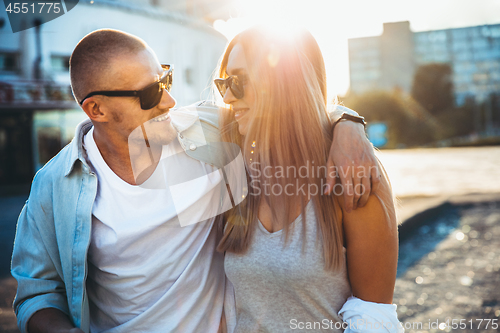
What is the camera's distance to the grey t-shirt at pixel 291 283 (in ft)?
6.79

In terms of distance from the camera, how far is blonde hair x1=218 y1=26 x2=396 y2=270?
2248 millimetres

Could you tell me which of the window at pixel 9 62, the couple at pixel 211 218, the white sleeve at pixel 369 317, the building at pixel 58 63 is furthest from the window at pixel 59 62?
the white sleeve at pixel 369 317

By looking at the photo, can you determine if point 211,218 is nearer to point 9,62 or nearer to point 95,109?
point 95,109

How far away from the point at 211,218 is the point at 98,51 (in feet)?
4.18

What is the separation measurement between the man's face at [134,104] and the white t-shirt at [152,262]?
0.34m

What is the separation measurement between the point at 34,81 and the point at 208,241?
18.1 meters

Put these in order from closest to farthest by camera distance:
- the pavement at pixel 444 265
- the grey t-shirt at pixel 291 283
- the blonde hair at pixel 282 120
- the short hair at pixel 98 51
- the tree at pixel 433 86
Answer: the grey t-shirt at pixel 291 283
the blonde hair at pixel 282 120
the short hair at pixel 98 51
the pavement at pixel 444 265
the tree at pixel 433 86

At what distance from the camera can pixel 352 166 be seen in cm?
204

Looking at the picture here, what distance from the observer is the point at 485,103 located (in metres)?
56.9

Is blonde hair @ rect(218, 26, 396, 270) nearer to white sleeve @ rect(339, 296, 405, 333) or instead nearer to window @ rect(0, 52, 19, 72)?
white sleeve @ rect(339, 296, 405, 333)

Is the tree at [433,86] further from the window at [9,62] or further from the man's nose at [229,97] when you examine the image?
the man's nose at [229,97]

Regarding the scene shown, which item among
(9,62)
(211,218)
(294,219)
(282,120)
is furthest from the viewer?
(9,62)

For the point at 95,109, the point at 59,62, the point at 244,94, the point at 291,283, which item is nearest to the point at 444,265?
the point at 291,283

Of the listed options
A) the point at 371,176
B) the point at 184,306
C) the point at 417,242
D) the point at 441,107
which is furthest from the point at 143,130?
the point at 441,107
